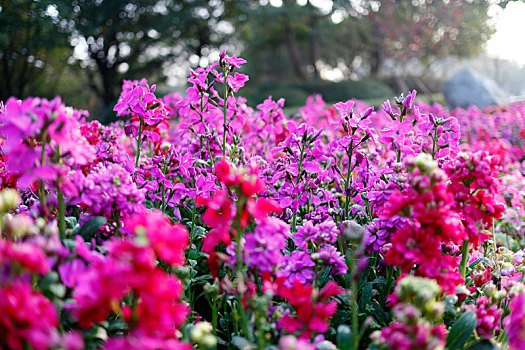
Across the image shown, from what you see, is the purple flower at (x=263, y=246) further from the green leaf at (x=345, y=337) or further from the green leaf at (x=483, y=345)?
the green leaf at (x=483, y=345)

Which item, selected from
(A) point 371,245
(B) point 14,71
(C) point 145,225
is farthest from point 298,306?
(B) point 14,71

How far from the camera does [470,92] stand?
11359 millimetres

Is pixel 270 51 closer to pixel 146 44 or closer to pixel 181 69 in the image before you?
pixel 181 69

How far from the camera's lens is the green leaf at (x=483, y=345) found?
1.28 m

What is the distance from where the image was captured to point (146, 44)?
1254 centimetres

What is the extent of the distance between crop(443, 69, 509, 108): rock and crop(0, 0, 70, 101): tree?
9.87m

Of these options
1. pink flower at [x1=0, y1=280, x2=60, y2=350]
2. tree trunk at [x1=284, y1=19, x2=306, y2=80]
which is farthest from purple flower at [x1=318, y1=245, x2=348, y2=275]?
tree trunk at [x1=284, y1=19, x2=306, y2=80]

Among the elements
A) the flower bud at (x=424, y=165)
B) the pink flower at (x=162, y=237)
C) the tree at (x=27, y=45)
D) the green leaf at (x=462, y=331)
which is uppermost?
the tree at (x=27, y=45)

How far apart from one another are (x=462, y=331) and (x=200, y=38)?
1397cm

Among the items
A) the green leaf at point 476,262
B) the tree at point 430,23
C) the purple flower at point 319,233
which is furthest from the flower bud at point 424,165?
the tree at point 430,23

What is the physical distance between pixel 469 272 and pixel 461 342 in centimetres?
66

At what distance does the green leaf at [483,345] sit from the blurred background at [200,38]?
12.9 feet

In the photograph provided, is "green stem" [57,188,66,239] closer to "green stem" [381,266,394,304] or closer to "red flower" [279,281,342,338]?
"red flower" [279,281,342,338]

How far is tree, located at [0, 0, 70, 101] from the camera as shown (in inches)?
143
